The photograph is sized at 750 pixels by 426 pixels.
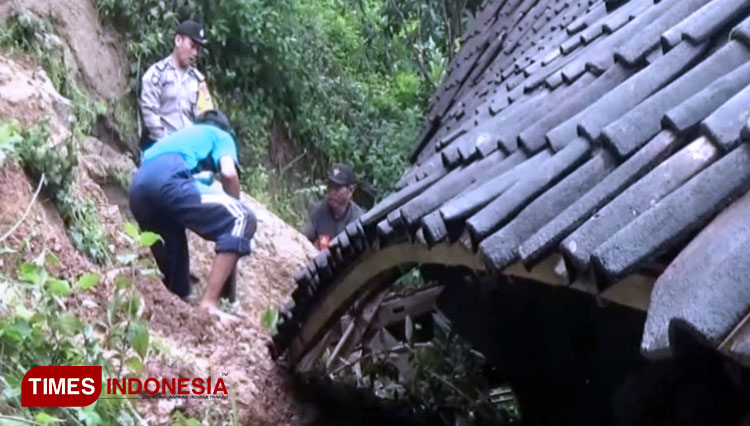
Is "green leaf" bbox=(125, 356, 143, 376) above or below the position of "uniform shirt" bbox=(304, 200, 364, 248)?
below

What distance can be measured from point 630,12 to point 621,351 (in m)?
1.13

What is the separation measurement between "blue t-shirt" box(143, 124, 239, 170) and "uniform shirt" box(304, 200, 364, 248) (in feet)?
6.83

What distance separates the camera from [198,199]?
6.52 m

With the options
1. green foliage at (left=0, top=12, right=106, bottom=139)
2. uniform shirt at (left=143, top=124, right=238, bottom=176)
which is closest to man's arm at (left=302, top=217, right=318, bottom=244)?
green foliage at (left=0, top=12, right=106, bottom=139)

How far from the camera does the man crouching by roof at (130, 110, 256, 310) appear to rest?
257 inches

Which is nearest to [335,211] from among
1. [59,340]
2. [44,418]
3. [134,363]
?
[134,363]

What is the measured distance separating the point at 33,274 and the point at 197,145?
275 centimetres

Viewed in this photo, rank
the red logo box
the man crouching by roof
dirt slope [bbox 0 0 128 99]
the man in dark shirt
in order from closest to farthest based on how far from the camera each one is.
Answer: the red logo box, the man crouching by roof, the man in dark shirt, dirt slope [bbox 0 0 128 99]

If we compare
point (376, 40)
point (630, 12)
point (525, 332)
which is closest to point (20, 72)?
point (525, 332)

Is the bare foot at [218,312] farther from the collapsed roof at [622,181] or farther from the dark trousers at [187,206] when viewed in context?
the collapsed roof at [622,181]

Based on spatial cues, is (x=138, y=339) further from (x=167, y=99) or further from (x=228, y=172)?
(x=167, y=99)

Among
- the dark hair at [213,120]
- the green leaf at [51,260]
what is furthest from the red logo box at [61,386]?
the dark hair at [213,120]

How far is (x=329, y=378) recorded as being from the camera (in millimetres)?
5711

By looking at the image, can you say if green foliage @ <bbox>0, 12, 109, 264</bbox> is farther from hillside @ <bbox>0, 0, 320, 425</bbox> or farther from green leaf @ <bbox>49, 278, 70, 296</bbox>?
green leaf @ <bbox>49, 278, 70, 296</bbox>
